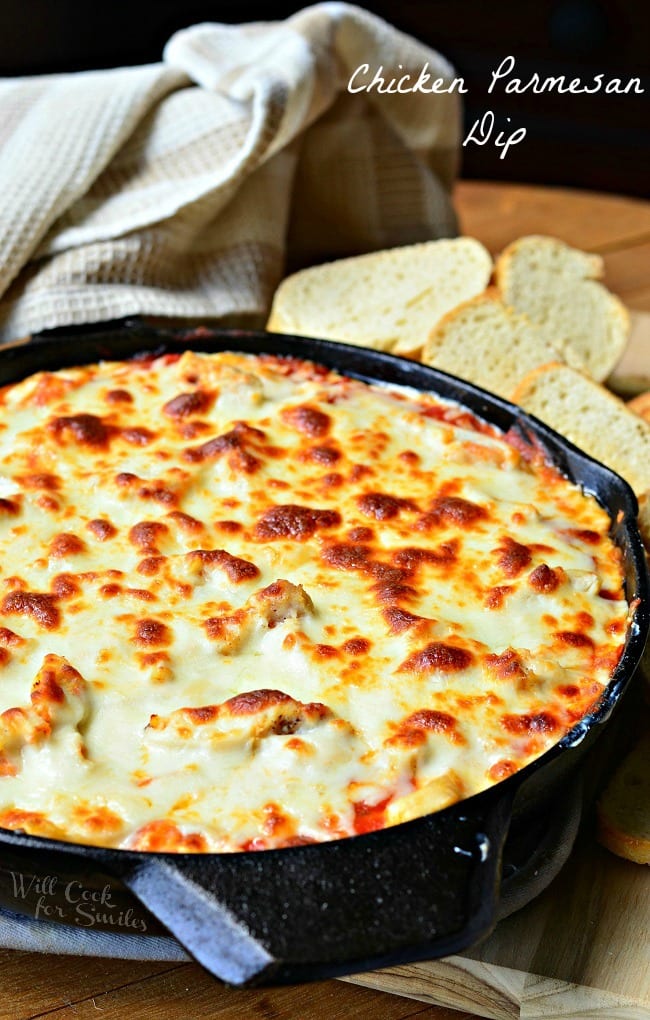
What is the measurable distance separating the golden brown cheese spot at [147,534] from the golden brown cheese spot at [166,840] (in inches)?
27.9

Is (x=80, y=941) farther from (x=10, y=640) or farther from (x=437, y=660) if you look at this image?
(x=437, y=660)

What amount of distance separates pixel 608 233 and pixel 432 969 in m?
3.18

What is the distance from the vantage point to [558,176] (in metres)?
7.02

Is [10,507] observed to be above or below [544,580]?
below

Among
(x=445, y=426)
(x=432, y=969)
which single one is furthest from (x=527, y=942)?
(x=445, y=426)

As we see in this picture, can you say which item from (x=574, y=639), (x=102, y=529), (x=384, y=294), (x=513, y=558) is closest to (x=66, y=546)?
(x=102, y=529)

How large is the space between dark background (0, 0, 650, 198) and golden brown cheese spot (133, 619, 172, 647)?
4362 millimetres

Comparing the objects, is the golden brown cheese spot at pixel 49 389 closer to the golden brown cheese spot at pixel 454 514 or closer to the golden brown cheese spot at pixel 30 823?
the golden brown cheese spot at pixel 454 514

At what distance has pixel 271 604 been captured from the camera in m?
2.21

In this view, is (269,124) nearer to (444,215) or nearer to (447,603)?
(444,215)

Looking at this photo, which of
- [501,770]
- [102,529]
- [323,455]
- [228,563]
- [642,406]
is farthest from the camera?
[642,406]

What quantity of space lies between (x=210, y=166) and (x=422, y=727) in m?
2.24

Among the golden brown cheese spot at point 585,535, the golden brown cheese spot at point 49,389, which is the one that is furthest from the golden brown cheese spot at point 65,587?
the golden brown cheese spot at point 585,535

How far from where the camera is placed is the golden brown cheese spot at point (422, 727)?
197 cm
